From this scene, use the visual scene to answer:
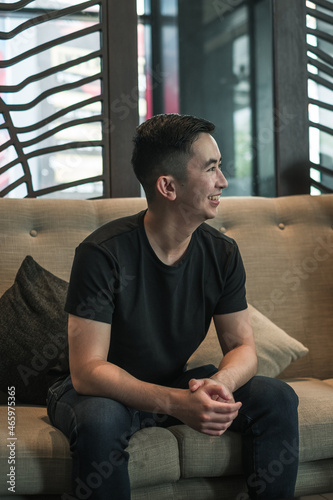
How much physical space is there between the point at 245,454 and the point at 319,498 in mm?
412

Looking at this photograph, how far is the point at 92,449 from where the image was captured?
4.23ft

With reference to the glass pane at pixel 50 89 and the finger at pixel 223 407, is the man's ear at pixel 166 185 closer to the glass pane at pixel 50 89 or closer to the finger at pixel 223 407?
the finger at pixel 223 407

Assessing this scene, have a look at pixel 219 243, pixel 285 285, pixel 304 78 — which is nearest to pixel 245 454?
pixel 219 243

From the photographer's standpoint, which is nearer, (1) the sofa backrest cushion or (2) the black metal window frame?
(1) the sofa backrest cushion

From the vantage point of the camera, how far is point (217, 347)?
186 cm

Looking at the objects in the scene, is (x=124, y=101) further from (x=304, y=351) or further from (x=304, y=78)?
(x=304, y=351)

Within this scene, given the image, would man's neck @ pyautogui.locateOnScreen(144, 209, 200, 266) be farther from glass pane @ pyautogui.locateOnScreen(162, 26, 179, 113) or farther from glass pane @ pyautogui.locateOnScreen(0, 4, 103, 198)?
glass pane @ pyautogui.locateOnScreen(162, 26, 179, 113)

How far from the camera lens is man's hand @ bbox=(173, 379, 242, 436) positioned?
132 cm

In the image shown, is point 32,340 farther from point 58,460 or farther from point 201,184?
point 201,184

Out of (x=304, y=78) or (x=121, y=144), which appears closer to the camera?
(x=121, y=144)

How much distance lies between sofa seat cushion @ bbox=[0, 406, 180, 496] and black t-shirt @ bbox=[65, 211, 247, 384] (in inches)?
7.5

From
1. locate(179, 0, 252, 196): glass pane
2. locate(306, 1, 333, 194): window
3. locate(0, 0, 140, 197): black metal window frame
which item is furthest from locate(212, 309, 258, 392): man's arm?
locate(179, 0, 252, 196): glass pane

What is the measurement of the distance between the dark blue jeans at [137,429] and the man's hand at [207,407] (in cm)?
12

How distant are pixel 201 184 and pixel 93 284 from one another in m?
0.37
